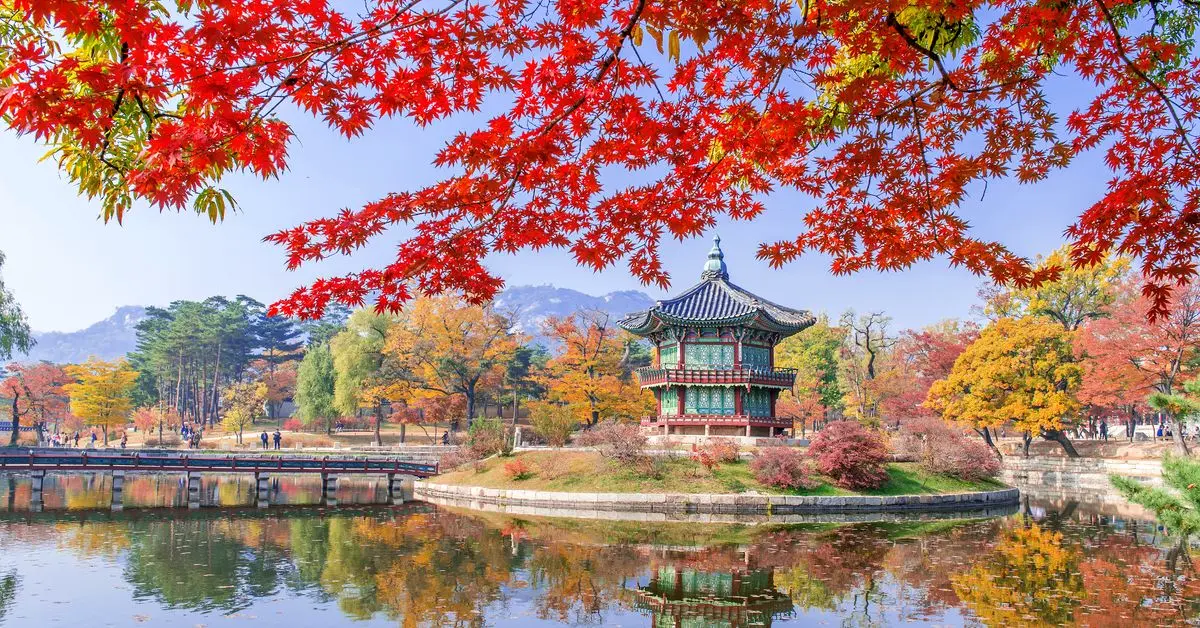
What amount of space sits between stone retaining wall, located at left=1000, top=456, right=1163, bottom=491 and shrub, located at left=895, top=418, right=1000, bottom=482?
18.6 ft

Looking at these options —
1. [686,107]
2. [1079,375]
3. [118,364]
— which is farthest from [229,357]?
[686,107]

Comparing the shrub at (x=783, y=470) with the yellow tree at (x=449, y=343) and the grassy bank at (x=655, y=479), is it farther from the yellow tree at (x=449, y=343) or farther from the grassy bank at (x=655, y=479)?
the yellow tree at (x=449, y=343)

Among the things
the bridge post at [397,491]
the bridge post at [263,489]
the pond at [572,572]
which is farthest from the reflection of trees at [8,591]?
the bridge post at [397,491]

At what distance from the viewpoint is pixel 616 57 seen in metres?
5.47

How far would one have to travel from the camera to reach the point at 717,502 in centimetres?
2370

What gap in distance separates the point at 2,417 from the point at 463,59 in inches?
4155

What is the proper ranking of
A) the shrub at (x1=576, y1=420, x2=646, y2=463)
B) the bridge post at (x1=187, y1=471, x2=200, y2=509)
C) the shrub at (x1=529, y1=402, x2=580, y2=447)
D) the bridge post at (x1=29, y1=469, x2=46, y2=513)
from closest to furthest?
the bridge post at (x1=29, y1=469, x2=46, y2=513)
the bridge post at (x1=187, y1=471, x2=200, y2=509)
the shrub at (x1=576, y1=420, x2=646, y2=463)
the shrub at (x1=529, y1=402, x2=580, y2=447)

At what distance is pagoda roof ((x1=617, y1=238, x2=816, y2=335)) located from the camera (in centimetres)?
3359

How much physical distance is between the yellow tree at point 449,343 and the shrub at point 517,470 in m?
17.4

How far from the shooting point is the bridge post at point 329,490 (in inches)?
1093

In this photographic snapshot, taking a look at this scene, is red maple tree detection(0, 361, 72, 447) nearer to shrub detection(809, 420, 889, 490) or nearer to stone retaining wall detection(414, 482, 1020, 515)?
stone retaining wall detection(414, 482, 1020, 515)


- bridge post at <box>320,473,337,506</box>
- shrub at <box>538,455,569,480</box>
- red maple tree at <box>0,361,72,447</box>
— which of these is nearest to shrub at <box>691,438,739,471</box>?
shrub at <box>538,455,569,480</box>

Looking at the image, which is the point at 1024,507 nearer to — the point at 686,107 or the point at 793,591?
the point at 793,591

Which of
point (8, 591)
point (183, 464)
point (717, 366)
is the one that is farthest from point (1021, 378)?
point (8, 591)
